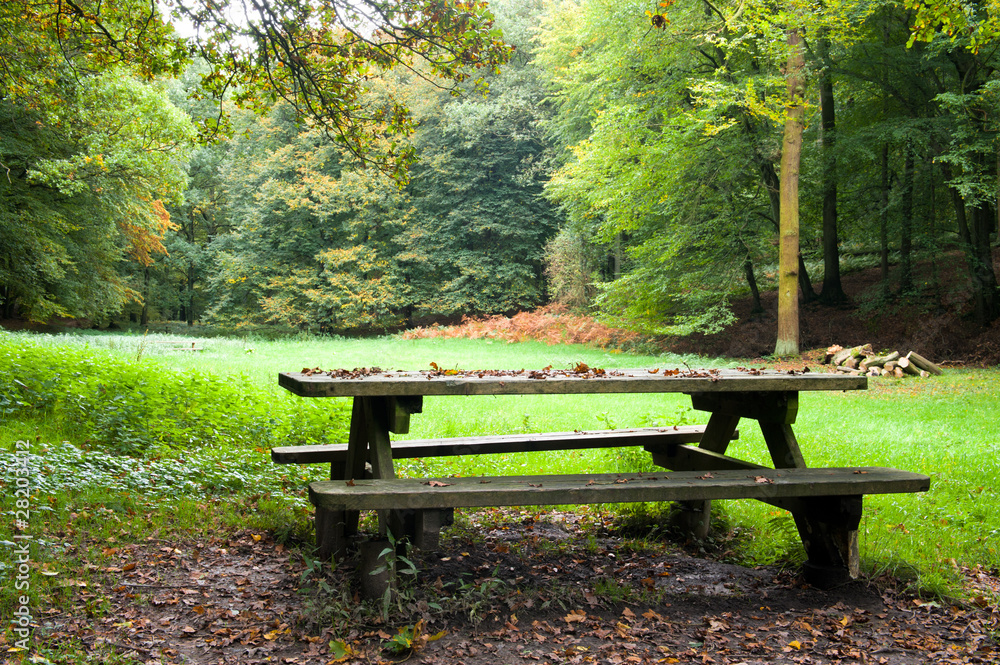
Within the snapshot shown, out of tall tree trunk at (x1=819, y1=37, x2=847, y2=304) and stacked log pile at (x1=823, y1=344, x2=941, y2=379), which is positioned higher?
tall tree trunk at (x1=819, y1=37, x2=847, y2=304)

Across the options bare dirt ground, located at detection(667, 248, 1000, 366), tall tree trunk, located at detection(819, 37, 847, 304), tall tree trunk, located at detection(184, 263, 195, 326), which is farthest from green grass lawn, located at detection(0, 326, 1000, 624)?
tall tree trunk, located at detection(184, 263, 195, 326)

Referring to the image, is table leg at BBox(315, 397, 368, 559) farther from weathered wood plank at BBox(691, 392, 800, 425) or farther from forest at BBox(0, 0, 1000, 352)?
forest at BBox(0, 0, 1000, 352)

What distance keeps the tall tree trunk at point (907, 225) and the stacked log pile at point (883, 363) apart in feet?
10.9

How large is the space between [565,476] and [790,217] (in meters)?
13.4

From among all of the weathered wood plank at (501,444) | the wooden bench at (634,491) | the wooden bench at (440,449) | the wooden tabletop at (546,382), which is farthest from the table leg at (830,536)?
the wooden bench at (440,449)

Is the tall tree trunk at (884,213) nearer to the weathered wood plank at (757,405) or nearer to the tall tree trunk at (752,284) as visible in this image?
the tall tree trunk at (752,284)

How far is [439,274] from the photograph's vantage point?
34.7m

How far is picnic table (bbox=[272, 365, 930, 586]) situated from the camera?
308 centimetres

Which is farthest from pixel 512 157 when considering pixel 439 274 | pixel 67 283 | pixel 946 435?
pixel 946 435

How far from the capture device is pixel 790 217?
14930 millimetres

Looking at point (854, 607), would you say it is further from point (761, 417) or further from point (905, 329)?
point (905, 329)

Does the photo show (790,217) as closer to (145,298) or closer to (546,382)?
(546,382)

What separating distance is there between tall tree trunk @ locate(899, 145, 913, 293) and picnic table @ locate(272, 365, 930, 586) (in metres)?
14.7

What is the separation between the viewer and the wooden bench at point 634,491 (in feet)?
9.76
